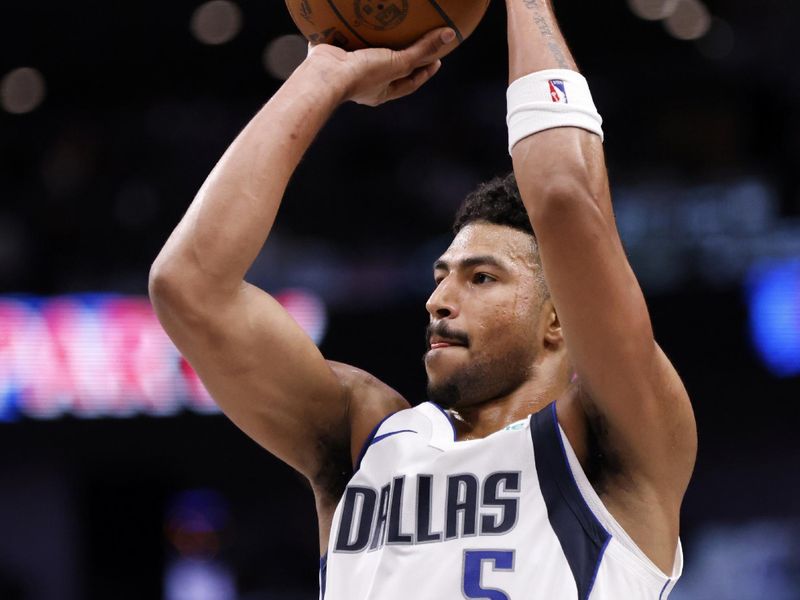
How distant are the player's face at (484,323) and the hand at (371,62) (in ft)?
1.44

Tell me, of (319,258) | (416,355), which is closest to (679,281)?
(416,355)

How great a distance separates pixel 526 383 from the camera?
2699mm

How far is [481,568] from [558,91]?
93cm

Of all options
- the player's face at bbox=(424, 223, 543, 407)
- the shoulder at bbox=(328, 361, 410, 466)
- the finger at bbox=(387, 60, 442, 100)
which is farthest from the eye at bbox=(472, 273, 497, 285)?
the finger at bbox=(387, 60, 442, 100)

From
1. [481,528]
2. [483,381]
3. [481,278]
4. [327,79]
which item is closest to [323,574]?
[481,528]

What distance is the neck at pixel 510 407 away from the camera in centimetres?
268

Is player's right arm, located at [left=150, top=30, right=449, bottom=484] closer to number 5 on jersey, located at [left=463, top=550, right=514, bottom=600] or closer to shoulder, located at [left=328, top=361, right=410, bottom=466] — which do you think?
shoulder, located at [left=328, top=361, right=410, bottom=466]

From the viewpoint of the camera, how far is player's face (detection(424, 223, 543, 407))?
2633 mm

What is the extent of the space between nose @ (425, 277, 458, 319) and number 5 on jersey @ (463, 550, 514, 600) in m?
0.57

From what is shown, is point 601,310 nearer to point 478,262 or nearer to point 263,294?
point 478,262

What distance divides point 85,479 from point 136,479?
1.57ft

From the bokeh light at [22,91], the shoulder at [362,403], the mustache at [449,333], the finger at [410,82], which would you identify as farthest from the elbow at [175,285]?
the bokeh light at [22,91]

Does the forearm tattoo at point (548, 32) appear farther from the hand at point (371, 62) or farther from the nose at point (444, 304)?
the nose at point (444, 304)

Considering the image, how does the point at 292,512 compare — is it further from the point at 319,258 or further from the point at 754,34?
the point at 754,34
